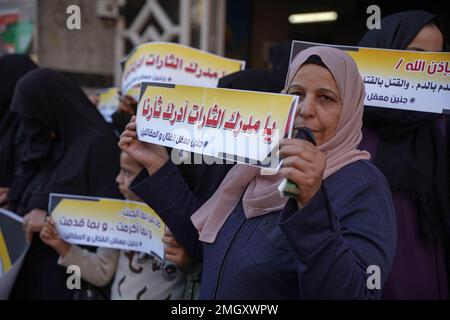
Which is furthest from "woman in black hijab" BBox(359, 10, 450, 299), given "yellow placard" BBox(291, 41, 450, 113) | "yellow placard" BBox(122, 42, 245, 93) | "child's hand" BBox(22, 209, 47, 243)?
"child's hand" BBox(22, 209, 47, 243)

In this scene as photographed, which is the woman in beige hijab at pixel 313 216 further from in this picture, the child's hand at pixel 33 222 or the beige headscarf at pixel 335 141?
the child's hand at pixel 33 222

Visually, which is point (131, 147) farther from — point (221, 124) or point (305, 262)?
point (305, 262)

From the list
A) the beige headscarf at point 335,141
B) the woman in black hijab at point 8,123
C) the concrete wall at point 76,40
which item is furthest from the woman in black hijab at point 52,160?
the concrete wall at point 76,40

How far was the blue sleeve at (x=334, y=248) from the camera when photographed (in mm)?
1083

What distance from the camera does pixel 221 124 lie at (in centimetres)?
141

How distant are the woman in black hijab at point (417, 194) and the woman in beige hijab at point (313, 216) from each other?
50 cm

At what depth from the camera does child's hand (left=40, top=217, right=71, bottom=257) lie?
2.32m

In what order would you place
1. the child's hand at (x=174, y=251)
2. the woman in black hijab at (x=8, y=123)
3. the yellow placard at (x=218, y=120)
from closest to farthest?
the yellow placard at (x=218, y=120)
the child's hand at (x=174, y=251)
the woman in black hijab at (x=8, y=123)

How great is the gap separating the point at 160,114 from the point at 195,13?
140 inches

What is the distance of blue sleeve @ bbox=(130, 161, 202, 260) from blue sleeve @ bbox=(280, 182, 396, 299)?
2.34 feet

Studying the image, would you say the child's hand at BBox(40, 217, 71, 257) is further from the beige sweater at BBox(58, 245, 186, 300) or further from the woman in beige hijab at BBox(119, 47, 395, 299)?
the woman in beige hijab at BBox(119, 47, 395, 299)

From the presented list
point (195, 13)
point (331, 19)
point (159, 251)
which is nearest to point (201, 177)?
point (159, 251)

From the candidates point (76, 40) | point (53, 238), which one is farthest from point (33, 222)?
point (76, 40)

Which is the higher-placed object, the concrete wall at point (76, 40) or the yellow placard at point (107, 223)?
the concrete wall at point (76, 40)
